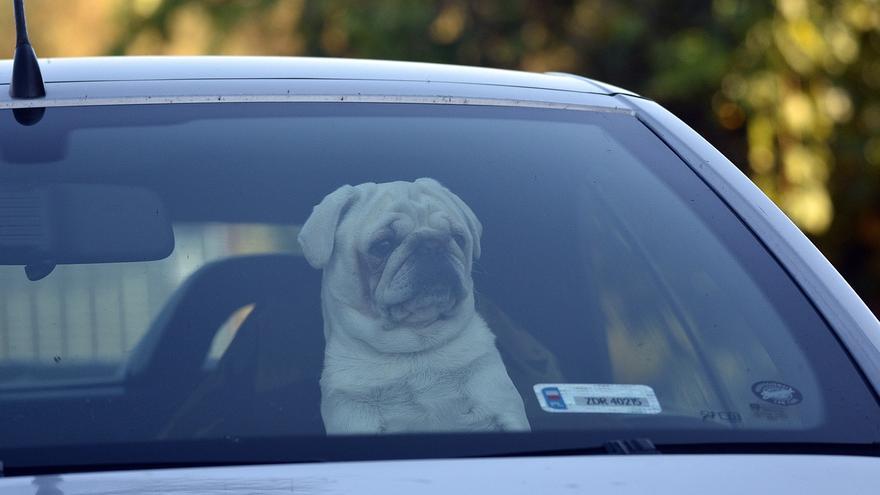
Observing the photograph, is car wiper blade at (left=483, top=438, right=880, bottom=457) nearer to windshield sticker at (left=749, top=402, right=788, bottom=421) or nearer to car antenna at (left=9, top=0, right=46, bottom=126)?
windshield sticker at (left=749, top=402, right=788, bottom=421)

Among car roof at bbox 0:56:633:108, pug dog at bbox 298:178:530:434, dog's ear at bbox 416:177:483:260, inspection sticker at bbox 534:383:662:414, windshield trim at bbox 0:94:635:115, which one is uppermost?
car roof at bbox 0:56:633:108

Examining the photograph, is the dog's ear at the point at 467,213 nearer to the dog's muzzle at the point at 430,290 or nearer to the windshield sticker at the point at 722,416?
the dog's muzzle at the point at 430,290

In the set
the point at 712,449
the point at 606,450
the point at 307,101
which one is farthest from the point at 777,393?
the point at 307,101

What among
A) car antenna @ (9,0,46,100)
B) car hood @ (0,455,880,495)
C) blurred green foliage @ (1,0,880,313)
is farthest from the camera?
blurred green foliage @ (1,0,880,313)

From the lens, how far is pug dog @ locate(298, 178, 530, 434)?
1.64m

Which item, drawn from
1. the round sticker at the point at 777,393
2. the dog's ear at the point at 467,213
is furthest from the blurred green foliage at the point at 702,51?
the round sticker at the point at 777,393

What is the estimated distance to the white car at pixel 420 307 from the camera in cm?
A: 151

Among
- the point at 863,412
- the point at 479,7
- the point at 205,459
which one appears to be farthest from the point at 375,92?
the point at 479,7

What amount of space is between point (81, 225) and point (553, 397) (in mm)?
751

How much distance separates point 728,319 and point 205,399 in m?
0.76

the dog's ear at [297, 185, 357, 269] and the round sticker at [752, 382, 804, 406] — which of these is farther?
the dog's ear at [297, 185, 357, 269]

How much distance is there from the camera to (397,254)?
1.85 metres

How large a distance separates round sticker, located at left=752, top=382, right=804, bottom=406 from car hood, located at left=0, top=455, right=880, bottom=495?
0.18m

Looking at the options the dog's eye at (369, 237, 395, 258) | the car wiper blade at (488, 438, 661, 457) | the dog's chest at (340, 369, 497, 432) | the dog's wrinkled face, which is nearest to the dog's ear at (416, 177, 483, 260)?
the dog's wrinkled face
